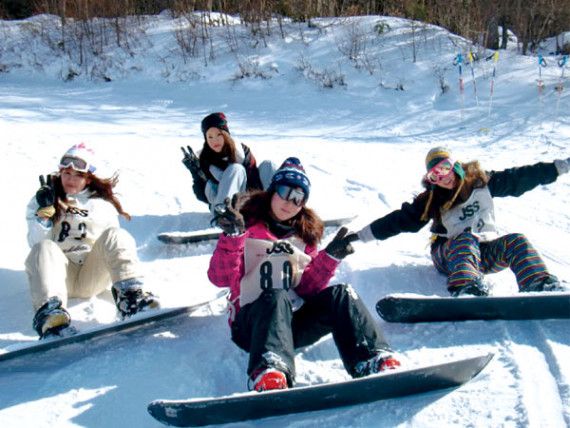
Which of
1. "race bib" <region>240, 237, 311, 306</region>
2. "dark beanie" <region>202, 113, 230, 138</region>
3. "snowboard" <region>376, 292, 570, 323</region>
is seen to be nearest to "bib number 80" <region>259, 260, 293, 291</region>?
"race bib" <region>240, 237, 311, 306</region>

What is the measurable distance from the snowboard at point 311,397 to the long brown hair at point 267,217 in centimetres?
87

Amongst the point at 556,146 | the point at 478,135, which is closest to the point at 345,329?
the point at 556,146

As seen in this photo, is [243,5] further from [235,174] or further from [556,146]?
[235,174]

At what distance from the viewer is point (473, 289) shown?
283 centimetres

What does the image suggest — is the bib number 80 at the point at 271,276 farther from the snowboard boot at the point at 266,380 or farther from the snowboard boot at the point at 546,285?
the snowboard boot at the point at 546,285

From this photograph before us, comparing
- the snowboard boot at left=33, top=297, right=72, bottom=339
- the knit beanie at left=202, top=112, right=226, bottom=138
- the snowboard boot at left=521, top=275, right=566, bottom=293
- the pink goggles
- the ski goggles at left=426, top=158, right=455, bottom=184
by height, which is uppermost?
the knit beanie at left=202, top=112, right=226, bottom=138

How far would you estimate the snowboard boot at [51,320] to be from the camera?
250cm

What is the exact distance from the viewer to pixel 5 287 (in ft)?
10.8

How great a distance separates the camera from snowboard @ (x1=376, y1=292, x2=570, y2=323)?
2645mm

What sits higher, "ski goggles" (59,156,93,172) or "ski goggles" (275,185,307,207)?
"ski goggles" (59,156,93,172)

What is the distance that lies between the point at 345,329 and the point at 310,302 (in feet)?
0.84

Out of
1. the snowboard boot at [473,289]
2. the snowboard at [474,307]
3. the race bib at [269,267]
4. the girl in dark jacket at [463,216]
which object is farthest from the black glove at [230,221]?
the snowboard boot at [473,289]

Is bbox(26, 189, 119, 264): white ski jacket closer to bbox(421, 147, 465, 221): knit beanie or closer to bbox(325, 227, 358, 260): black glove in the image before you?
bbox(325, 227, 358, 260): black glove

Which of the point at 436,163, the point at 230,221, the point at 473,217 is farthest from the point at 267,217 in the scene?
the point at 473,217
